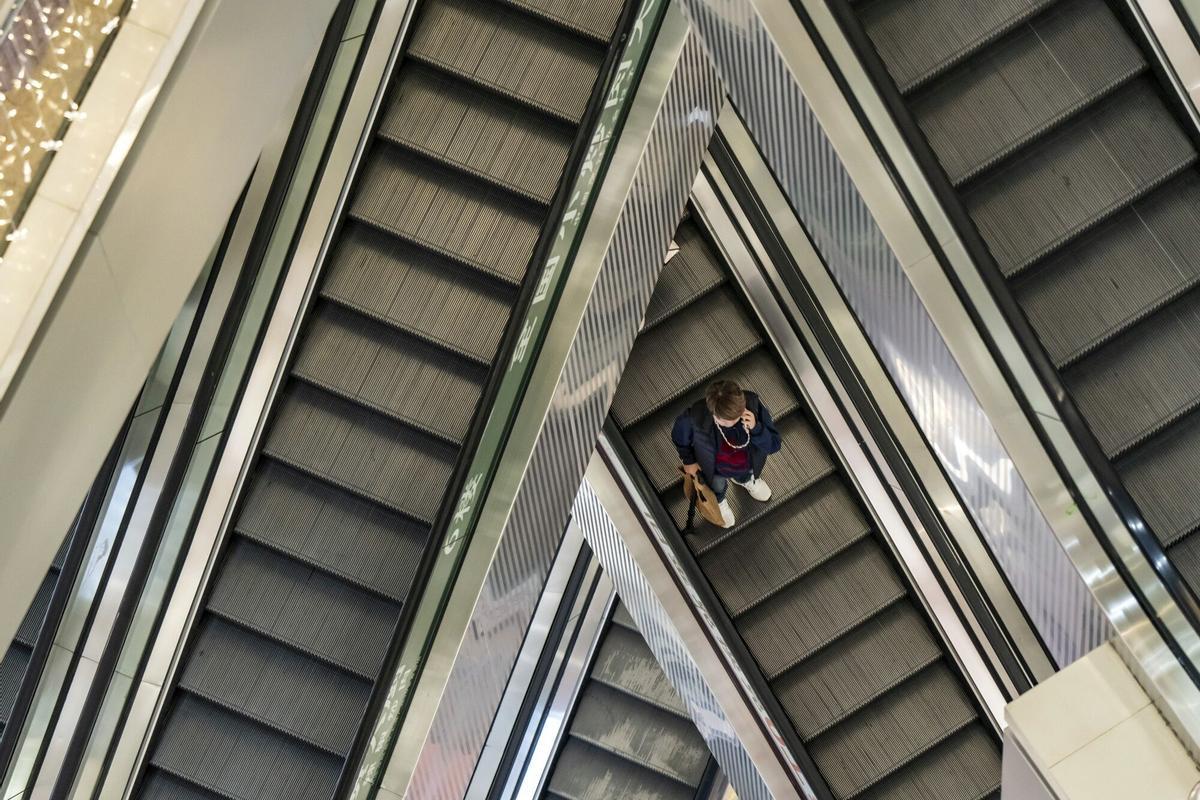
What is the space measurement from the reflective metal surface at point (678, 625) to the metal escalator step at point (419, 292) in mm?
987

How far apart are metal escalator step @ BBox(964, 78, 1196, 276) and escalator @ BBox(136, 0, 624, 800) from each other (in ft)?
7.26

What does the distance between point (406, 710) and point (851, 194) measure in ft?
10.4

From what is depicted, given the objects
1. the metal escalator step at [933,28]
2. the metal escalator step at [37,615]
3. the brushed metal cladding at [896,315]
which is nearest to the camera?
the brushed metal cladding at [896,315]

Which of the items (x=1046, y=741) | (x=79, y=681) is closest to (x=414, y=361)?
(x=79, y=681)

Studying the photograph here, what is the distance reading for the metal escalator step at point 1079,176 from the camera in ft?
17.5

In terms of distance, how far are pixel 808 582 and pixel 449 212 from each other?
3119 mm

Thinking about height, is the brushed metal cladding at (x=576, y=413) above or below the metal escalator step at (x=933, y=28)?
below

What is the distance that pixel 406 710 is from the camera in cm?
533

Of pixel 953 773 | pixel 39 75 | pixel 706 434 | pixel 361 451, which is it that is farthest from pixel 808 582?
pixel 39 75

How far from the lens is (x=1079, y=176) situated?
17.6 feet

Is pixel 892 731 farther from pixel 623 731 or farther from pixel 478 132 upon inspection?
pixel 478 132

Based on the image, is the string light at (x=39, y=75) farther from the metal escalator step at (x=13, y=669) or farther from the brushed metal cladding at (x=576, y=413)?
the metal escalator step at (x=13, y=669)

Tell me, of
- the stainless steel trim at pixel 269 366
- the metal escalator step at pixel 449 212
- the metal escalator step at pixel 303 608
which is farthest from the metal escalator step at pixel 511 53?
the metal escalator step at pixel 303 608

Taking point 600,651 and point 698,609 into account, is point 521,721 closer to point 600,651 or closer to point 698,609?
point 600,651
